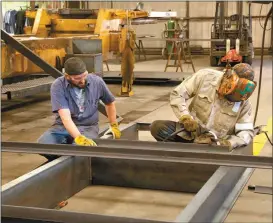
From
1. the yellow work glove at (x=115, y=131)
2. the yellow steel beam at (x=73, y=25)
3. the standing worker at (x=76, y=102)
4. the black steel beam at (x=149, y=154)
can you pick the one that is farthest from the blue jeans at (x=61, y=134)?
the yellow steel beam at (x=73, y=25)

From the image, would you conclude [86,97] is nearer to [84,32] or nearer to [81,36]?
[81,36]

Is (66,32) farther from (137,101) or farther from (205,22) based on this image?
(205,22)

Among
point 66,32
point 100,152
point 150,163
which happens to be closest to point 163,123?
point 150,163

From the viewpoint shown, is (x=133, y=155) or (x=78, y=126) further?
(x=78, y=126)

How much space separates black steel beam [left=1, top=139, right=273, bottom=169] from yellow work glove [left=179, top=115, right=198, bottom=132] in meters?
0.52

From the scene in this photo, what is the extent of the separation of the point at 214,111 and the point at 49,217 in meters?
2.14

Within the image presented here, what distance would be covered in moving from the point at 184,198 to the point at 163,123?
2.89ft

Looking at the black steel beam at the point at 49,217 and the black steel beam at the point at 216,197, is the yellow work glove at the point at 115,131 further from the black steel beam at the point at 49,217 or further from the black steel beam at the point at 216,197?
the black steel beam at the point at 49,217

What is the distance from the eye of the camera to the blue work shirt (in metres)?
4.44

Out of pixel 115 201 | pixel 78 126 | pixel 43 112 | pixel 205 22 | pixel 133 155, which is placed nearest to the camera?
pixel 133 155

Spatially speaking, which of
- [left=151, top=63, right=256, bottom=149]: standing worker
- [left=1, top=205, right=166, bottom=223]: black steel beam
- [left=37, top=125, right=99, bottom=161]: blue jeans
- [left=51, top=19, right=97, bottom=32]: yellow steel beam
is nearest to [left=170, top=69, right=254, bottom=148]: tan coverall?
[left=151, top=63, right=256, bottom=149]: standing worker

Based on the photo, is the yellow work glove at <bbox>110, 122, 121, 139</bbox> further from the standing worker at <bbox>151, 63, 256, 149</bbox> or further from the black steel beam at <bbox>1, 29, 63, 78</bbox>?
the black steel beam at <bbox>1, 29, 63, 78</bbox>

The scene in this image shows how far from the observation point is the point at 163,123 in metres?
4.73

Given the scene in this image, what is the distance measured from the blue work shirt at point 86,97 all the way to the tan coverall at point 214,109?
2.33ft
